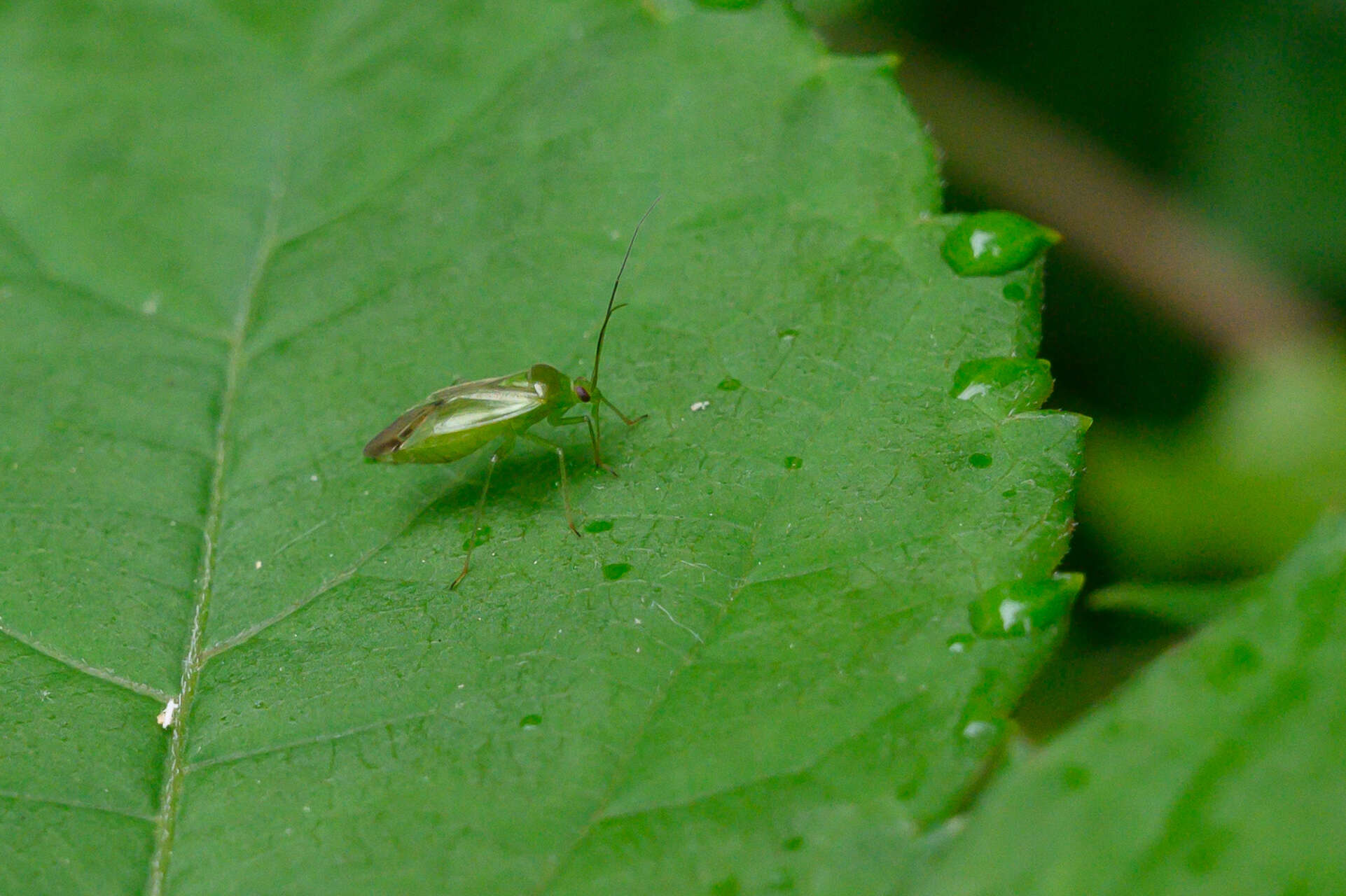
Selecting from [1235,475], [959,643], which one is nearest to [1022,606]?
[959,643]

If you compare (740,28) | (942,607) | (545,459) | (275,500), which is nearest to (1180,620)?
(942,607)

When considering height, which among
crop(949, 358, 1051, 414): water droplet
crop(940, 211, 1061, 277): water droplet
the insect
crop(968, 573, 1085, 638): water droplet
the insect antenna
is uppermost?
crop(940, 211, 1061, 277): water droplet

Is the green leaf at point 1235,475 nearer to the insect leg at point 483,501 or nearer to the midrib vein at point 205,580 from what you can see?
the insect leg at point 483,501

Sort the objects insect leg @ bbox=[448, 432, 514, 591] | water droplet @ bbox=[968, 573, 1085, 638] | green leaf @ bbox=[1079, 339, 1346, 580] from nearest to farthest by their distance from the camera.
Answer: water droplet @ bbox=[968, 573, 1085, 638] → insect leg @ bbox=[448, 432, 514, 591] → green leaf @ bbox=[1079, 339, 1346, 580]

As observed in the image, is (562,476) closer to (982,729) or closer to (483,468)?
(483,468)

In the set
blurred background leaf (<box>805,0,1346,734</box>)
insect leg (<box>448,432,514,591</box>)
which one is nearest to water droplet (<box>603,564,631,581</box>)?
insect leg (<box>448,432,514,591</box>)

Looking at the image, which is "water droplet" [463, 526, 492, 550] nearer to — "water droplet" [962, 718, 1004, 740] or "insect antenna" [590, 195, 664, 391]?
"insect antenna" [590, 195, 664, 391]

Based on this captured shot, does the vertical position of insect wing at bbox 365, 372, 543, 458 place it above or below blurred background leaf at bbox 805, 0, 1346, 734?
above
